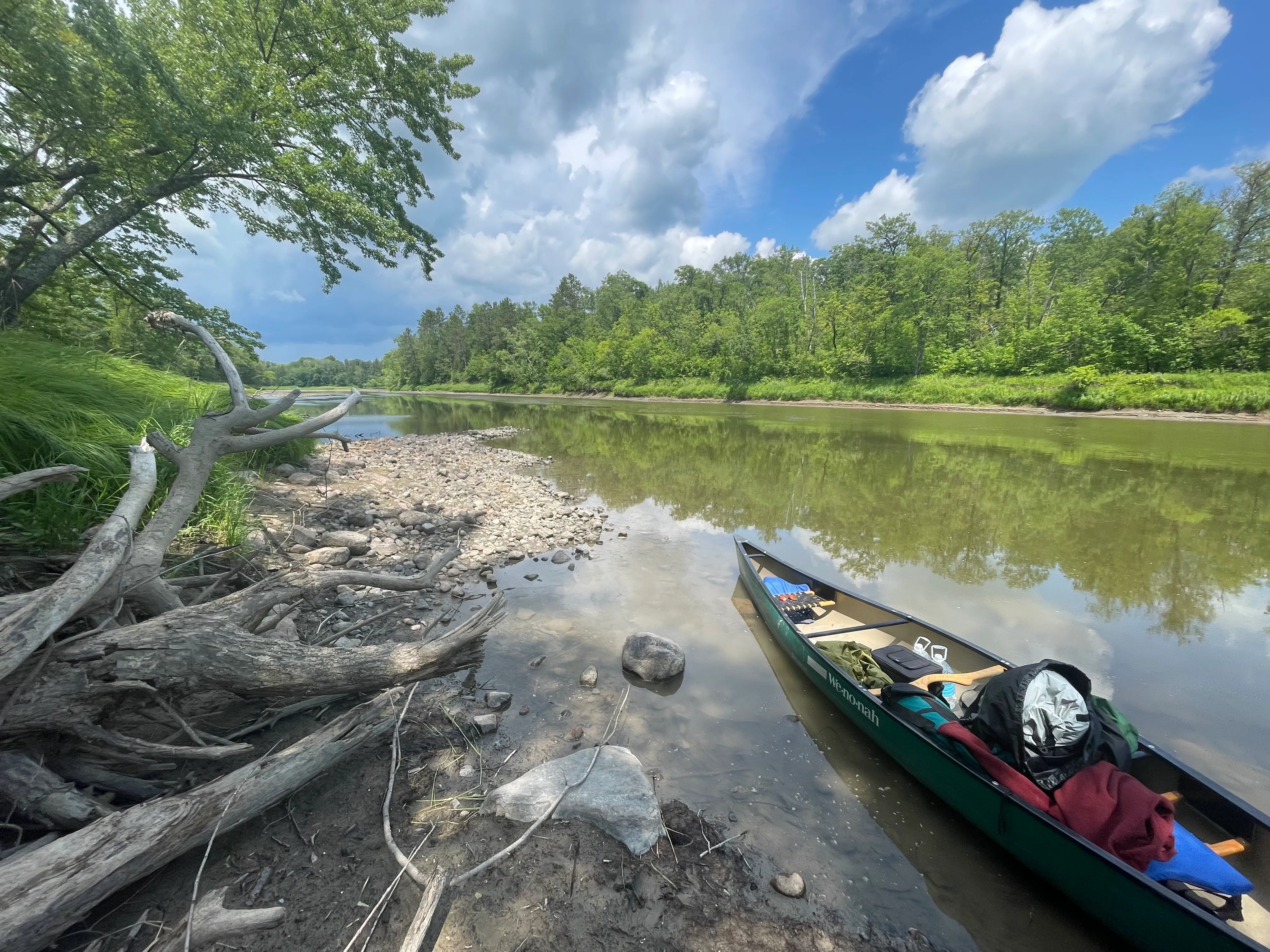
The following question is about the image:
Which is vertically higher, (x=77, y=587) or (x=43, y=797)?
(x=77, y=587)

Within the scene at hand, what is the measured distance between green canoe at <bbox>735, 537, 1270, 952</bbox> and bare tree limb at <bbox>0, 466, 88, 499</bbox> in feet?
23.6

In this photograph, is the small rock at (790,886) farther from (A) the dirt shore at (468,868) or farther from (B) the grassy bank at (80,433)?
(B) the grassy bank at (80,433)

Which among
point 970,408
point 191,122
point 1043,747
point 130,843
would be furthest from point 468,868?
point 970,408

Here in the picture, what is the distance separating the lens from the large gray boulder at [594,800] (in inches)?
146

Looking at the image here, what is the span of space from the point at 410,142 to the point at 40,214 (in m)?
9.80

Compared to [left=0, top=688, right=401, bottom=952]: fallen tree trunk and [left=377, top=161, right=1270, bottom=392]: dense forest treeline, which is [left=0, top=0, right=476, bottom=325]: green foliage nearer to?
[left=0, top=688, right=401, bottom=952]: fallen tree trunk

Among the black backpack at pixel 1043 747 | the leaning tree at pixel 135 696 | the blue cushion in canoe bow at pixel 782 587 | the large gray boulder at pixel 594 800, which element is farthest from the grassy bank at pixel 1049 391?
the leaning tree at pixel 135 696

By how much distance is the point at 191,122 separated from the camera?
28.7 feet

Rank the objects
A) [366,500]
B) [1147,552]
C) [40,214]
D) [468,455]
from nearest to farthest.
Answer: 1. [40,214]
2. [1147,552]
3. [366,500]
4. [468,455]

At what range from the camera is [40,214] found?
8.12m

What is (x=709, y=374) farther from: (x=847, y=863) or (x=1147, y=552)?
(x=847, y=863)

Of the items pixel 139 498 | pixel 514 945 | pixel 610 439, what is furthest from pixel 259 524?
pixel 610 439

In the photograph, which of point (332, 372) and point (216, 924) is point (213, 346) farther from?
point (332, 372)

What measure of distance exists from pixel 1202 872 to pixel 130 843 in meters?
6.57
